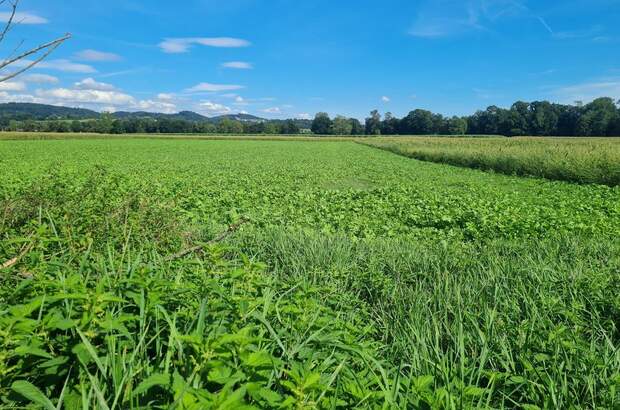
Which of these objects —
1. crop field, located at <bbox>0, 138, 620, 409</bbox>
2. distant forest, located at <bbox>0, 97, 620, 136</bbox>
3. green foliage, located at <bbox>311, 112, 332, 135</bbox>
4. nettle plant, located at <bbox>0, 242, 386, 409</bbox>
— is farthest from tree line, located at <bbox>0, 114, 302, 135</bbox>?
nettle plant, located at <bbox>0, 242, 386, 409</bbox>

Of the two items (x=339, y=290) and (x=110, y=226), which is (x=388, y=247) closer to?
(x=339, y=290)

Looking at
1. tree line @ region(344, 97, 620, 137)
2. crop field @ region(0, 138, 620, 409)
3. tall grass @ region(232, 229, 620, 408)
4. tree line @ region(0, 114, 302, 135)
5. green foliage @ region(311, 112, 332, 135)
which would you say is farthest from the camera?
green foliage @ region(311, 112, 332, 135)

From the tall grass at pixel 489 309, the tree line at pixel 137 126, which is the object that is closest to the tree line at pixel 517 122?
the tree line at pixel 137 126

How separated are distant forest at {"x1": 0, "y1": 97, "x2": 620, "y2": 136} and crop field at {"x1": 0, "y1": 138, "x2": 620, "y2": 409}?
8431 cm

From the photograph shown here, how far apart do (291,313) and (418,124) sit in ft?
432

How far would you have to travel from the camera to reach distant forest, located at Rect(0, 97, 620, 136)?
84.8m

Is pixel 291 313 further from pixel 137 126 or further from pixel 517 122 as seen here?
pixel 137 126

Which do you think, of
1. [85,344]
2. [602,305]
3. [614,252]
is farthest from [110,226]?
[614,252]

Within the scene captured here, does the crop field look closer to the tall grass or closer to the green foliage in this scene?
the tall grass

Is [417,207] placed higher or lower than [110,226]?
lower

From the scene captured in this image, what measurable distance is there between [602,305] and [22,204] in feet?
20.0

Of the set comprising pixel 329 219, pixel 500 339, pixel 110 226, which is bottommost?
pixel 329 219

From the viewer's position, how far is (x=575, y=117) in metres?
89.6

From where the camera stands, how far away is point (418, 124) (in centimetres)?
12719
